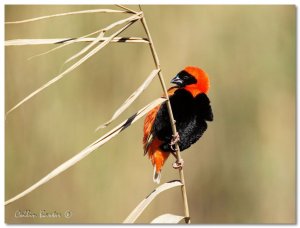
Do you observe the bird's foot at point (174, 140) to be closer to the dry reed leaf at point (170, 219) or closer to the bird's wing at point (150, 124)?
the bird's wing at point (150, 124)

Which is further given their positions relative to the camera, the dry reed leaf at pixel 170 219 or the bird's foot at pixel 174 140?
the bird's foot at pixel 174 140

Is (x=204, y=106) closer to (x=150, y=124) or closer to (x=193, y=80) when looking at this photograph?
(x=193, y=80)

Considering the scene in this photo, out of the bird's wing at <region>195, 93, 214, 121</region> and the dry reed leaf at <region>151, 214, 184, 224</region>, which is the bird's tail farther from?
the dry reed leaf at <region>151, 214, 184, 224</region>

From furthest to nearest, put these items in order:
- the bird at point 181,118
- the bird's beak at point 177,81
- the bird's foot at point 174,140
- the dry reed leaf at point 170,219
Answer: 1. the bird's beak at point 177,81
2. the bird at point 181,118
3. the bird's foot at point 174,140
4. the dry reed leaf at point 170,219

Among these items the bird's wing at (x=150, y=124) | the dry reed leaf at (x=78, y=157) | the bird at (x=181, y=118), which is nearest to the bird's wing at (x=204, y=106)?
the bird at (x=181, y=118)

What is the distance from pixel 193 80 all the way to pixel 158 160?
14.7 inches

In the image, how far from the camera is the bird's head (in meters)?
2.05

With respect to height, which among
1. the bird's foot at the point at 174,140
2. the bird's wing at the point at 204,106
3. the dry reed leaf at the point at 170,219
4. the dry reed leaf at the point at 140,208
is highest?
the bird's wing at the point at 204,106

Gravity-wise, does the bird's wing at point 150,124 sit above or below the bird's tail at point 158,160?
above

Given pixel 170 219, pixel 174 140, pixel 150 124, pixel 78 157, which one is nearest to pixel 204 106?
pixel 150 124

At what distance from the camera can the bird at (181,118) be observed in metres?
1.94

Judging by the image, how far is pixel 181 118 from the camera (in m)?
1.97

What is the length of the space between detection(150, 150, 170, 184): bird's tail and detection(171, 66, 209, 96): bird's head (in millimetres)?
288

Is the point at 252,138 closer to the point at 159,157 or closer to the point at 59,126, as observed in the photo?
the point at 159,157
